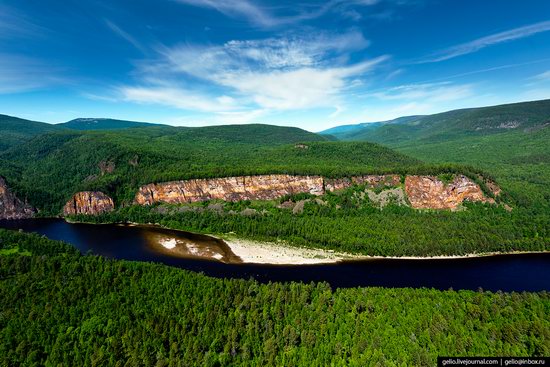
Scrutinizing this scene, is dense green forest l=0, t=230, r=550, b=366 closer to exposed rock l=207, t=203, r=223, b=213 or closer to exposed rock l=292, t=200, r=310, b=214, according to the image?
exposed rock l=292, t=200, r=310, b=214

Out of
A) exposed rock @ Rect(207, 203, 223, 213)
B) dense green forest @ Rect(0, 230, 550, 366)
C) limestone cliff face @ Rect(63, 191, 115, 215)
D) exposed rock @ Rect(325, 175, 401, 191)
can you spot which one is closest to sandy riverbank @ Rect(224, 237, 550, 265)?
dense green forest @ Rect(0, 230, 550, 366)

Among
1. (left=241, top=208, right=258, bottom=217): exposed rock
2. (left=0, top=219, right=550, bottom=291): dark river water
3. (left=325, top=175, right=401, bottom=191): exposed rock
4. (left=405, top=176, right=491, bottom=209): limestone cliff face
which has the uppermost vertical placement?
(left=325, top=175, right=401, bottom=191): exposed rock

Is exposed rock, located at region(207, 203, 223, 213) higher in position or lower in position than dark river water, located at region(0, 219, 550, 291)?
higher

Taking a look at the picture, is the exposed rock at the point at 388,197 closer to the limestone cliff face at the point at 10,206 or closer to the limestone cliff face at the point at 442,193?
Result: the limestone cliff face at the point at 442,193

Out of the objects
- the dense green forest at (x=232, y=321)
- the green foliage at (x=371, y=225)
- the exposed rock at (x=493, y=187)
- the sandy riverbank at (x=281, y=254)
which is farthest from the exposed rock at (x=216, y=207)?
Answer: the exposed rock at (x=493, y=187)

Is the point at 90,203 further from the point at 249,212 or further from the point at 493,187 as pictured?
the point at 493,187

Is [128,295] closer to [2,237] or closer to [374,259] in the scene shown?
[2,237]
